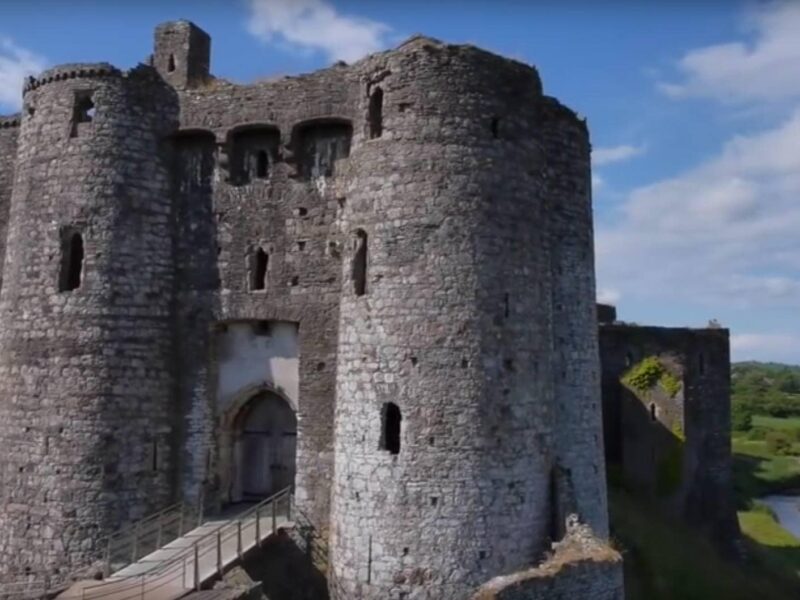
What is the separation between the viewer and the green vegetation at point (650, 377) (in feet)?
93.7

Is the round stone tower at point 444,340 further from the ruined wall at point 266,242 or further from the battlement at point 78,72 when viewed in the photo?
the battlement at point 78,72

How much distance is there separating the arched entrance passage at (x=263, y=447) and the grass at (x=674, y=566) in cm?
831

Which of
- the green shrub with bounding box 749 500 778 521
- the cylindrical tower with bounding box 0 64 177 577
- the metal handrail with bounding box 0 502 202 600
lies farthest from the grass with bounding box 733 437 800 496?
the cylindrical tower with bounding box 0 64 177 577

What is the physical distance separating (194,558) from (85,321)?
551cm

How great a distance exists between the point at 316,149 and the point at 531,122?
4404mm

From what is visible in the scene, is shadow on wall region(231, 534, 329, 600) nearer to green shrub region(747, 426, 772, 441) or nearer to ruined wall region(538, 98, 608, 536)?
ruined wall region(538, 98, 608, 536)

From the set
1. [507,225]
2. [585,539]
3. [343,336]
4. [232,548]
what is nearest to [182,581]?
[232,548]

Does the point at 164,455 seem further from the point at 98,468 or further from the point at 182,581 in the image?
the point at 182,581

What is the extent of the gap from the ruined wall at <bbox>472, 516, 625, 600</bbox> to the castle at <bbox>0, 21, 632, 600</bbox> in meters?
0.46

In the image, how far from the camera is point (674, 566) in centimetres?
2383

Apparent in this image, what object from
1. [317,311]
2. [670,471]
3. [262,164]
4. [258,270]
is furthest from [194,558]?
[670,471]

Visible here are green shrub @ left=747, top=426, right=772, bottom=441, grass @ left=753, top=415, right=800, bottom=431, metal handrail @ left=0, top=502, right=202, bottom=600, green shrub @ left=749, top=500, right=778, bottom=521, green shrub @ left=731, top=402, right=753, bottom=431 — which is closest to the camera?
metal handrail @ left=0, top=502, right=202, bottom=600

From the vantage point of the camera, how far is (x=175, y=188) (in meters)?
19.2

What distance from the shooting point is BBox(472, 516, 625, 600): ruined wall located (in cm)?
1251
